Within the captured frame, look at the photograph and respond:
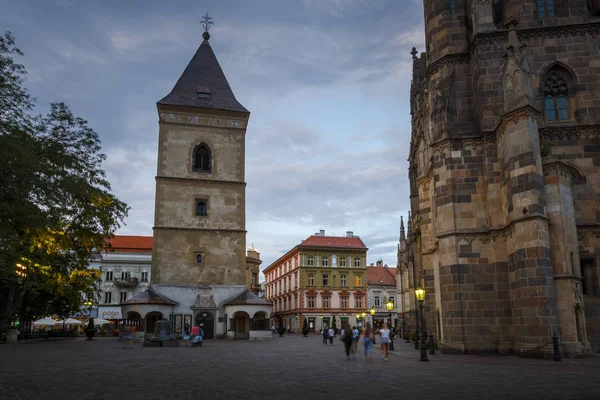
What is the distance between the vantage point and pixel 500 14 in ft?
79.6

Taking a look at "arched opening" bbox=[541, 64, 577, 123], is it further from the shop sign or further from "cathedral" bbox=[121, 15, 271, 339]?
the shop sign

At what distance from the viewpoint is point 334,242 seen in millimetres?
81250

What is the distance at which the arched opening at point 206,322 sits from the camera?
40031 mm

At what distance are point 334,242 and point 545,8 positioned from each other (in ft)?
198

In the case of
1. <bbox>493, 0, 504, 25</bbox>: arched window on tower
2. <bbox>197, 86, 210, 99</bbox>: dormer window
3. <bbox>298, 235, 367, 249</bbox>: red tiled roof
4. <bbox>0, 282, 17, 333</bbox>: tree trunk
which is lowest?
<bbox>0, 282, 17, 333</bbox>: tree trunk

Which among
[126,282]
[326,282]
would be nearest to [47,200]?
[126,282]

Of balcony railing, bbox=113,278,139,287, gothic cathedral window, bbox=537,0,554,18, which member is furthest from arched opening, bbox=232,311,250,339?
balcony railing, bbox=113,278,139,287

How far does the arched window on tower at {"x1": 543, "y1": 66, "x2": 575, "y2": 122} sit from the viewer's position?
22.5m

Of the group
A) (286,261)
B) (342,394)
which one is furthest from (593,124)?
(286,261)

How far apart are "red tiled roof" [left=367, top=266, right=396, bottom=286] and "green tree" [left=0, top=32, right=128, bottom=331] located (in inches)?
2149

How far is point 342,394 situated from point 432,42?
1926 centimetres

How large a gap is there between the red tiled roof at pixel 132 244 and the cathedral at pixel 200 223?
36.6 m

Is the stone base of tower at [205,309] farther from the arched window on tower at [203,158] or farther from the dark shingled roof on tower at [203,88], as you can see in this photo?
the dark shingled roof on tower at [203,88]

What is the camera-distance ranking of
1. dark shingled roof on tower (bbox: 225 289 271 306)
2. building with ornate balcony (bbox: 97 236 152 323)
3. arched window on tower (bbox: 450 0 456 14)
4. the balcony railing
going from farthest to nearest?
building with ornate balcony (bbox: 97 236 152 323) < the balcony railing < dark shingled roof on tower (bbox: 225 289 271 306) < arched window on tower (bbox: 450 0 456 14)
